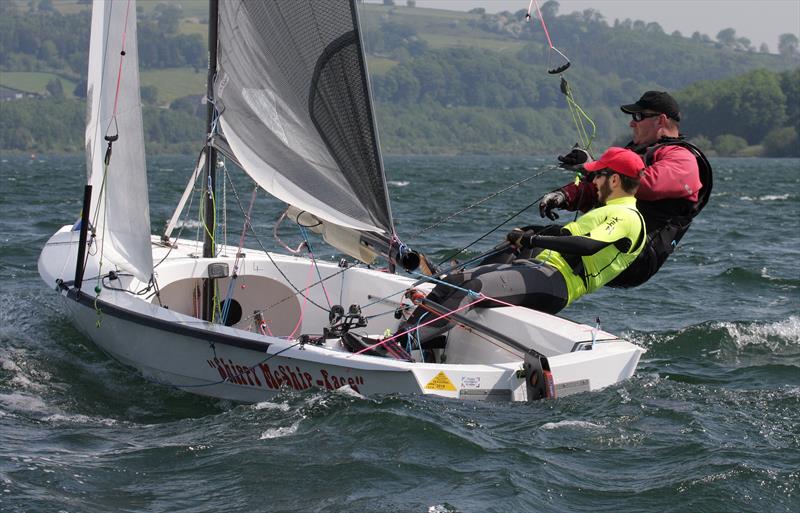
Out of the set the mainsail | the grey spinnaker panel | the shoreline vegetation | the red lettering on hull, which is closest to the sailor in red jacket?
the grey spinnaker panel

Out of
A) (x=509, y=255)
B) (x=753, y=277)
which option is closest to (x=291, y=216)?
(x=509, y=255)

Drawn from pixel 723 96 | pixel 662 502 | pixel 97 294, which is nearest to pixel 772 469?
pixel 662 502

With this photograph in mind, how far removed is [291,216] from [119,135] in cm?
122

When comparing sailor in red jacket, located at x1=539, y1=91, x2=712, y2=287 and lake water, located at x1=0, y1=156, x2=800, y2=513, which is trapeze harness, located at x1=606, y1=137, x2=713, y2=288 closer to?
sailor in red jacket, located at x1=539, y1=91, x2=712, y2=287

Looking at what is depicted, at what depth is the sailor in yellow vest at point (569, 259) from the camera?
246 inches

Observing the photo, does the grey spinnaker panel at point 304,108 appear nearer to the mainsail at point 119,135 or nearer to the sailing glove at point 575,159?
the mainsail at point 119,135

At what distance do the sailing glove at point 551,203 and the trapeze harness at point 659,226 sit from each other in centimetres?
46

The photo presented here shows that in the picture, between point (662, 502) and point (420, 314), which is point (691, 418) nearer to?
point (662, 502)

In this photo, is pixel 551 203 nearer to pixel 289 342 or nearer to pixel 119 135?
pixel 289 342

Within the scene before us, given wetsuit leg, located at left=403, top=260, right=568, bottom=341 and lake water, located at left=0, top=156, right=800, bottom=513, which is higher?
wetsuit leg, located at left=403, top=260, right=568, bottom=341

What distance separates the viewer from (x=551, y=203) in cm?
696

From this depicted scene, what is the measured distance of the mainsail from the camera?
23.0ft

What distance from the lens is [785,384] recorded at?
7.18m

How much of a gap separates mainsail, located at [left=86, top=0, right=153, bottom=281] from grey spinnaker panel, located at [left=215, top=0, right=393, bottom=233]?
55 centimetres
